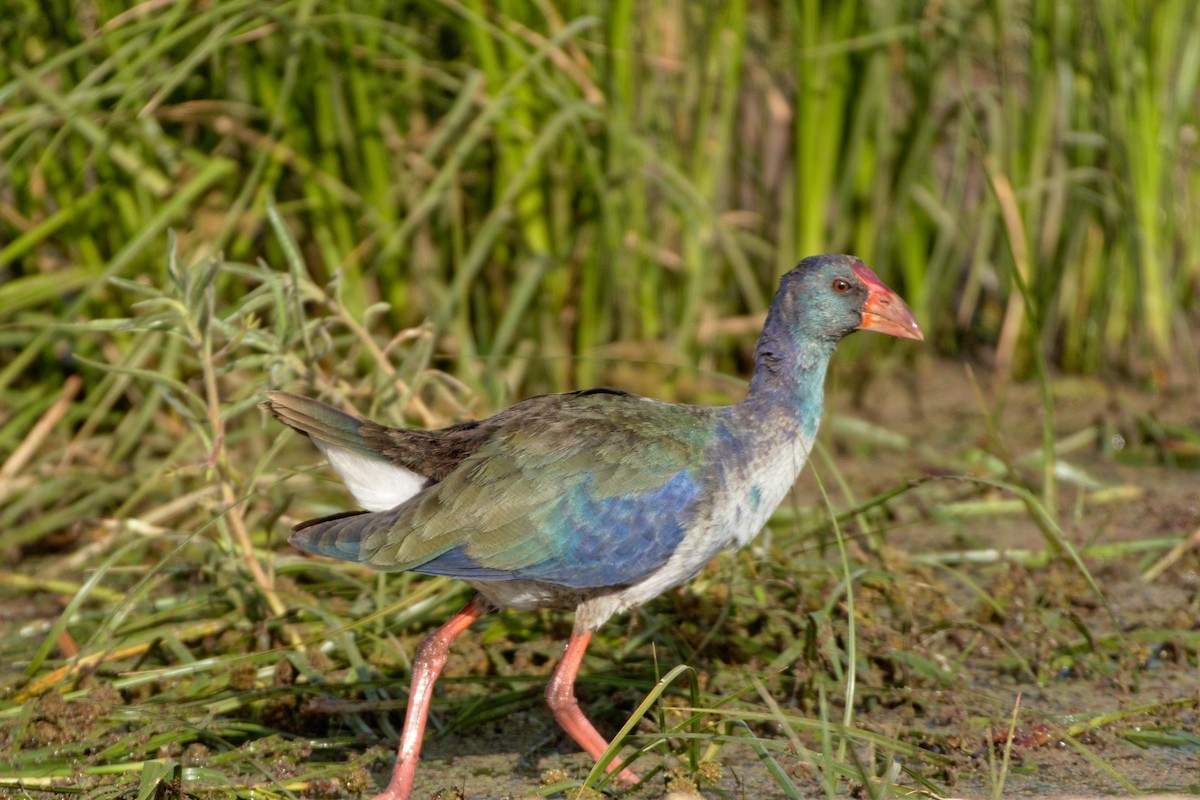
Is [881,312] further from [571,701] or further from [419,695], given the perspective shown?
[419,695]

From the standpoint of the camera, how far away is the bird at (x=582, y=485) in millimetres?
2836

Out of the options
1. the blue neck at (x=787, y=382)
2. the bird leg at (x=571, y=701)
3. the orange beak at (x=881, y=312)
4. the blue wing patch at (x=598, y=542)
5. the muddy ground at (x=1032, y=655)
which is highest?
the orange beak at (x=881, y=312)

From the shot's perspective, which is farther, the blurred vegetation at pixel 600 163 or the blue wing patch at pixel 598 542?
the blurred vegetation at pixel 600 163

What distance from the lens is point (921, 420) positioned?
530 centimetres

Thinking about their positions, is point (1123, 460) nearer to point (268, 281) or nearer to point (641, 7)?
point (641, 7)

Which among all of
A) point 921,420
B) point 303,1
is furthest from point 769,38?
point 303,1

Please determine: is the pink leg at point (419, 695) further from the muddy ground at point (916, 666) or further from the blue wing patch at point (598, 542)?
the blue wing patch at point (598, 542)

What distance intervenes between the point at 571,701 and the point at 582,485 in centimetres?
46

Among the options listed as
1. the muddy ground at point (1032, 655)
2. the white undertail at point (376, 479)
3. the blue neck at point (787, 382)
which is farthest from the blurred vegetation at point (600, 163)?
the blue neck at point (787, 382)

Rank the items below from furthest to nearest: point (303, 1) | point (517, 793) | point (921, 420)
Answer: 1. point (921, 420)
2. point (303, 1)
3. point (517, 793)

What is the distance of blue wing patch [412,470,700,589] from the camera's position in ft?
9.27

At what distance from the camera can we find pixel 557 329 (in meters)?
4.90

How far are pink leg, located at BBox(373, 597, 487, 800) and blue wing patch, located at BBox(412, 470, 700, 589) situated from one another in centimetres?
23

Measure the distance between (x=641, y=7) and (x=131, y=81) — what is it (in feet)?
5.61
